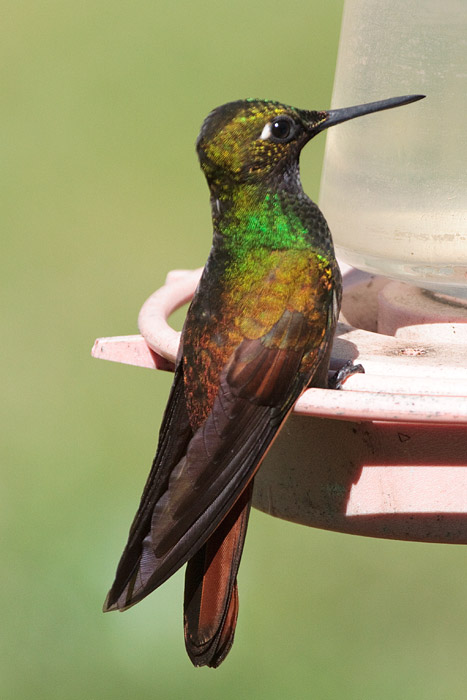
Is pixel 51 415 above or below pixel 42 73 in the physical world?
below

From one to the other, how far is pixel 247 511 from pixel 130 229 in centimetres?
559

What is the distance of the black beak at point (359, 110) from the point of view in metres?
2.03

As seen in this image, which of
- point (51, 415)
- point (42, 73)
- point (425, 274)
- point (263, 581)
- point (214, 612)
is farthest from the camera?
point (42, 73)

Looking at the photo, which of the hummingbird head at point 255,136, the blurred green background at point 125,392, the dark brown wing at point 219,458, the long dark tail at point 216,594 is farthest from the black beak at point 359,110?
the blurred green background at point 125,392

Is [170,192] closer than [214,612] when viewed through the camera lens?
No

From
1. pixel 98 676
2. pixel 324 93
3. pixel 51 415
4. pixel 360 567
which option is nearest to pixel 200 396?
pixel 98 676

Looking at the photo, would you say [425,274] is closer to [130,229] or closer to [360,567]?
[360,567]

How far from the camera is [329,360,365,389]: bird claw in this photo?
77.4 inches

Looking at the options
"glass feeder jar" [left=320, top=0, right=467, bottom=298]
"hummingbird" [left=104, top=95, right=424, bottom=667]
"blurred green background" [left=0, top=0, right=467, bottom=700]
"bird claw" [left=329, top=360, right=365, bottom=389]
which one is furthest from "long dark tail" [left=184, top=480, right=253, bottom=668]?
"blurred green background" [left=0, top=0, right=467, bottom=700]

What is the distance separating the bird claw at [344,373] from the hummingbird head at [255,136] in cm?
40

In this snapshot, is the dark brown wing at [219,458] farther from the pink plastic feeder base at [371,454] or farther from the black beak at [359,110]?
the black beak at [359,110]

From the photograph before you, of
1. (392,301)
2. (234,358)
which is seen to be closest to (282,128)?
(234,358)

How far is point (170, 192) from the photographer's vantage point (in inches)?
309

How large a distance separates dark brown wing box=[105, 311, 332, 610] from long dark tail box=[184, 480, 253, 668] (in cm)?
12
